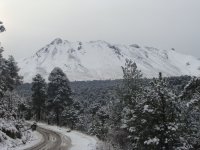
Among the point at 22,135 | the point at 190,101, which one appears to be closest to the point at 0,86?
the point at 22,135

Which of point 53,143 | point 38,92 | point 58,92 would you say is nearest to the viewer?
point 53,143

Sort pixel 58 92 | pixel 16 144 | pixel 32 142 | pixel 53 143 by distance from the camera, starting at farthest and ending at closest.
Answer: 1. pixel 58 92
2. pixel 32 142
3. pixel 53 143
4. pixel 16 144

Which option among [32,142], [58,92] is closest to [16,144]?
[32,142]

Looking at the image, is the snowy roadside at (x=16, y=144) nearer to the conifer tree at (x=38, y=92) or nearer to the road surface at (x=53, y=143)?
the road surface at (x=53, y=143)

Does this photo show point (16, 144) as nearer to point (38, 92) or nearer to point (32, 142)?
point (32, 142)

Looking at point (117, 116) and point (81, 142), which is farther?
point (117, 116)

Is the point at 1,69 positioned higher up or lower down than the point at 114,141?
higher up

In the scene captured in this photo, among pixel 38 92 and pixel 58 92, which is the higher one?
pixel 58 92

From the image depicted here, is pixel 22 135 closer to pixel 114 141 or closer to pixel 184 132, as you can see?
pixel 114 141

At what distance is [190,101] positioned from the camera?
21.2 meters

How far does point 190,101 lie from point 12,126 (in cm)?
2693

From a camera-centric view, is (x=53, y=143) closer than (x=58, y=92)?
Yes

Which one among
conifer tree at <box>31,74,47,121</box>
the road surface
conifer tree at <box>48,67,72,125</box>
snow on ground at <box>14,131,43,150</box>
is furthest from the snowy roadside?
conifer tree at <box>31,74,47,121</box>

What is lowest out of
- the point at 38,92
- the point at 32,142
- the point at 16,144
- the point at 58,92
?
the point at 32,142
